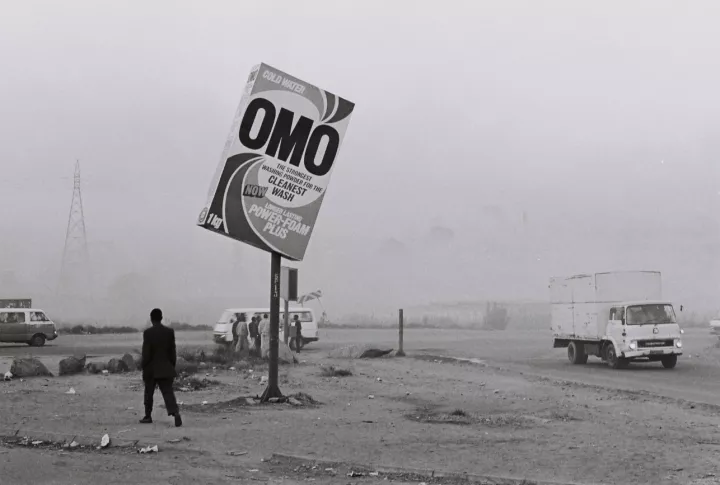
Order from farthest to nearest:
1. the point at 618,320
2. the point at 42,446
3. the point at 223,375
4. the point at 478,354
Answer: the point at 478,354
the point at 618,320
the point at 223,375
the point at 42,446

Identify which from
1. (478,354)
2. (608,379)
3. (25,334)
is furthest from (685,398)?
(25,334)

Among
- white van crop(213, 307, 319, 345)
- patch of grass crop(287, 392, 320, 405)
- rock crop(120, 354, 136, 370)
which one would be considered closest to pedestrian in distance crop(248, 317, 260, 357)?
white van crop(213, 307, 319, 345)

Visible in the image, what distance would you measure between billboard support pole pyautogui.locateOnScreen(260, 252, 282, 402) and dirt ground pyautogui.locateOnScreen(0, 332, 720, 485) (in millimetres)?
531

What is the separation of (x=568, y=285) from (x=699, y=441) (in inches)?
727

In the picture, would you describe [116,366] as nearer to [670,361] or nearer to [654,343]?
[654,343]

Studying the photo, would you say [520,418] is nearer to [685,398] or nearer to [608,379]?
[685,398]

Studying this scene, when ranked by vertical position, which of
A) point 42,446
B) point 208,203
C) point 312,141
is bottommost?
point 42,446

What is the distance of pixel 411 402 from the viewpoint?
1709cm

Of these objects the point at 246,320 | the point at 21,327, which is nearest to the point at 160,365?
the point at 246,320

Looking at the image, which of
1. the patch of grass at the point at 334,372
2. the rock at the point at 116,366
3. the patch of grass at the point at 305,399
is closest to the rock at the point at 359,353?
the patch of grass at the point at 334,372

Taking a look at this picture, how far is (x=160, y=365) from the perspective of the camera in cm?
1286

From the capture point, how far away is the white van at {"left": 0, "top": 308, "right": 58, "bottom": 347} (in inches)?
1657

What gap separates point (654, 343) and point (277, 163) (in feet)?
50.9

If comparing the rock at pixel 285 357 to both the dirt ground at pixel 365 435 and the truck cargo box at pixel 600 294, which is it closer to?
the dirt ground at pixel 365 435
